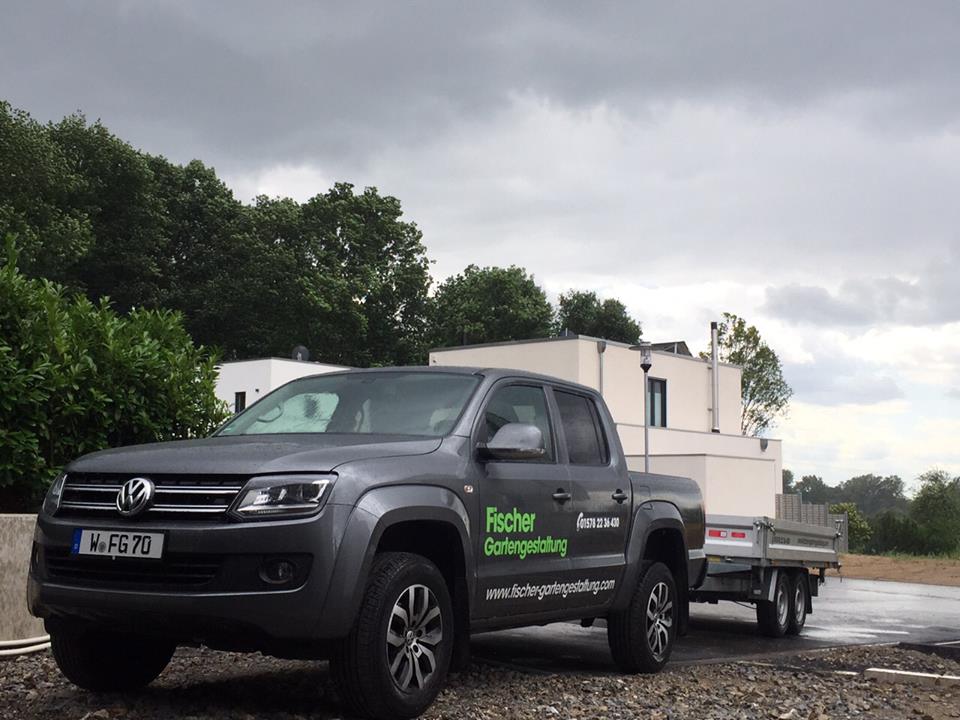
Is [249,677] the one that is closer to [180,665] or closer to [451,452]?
[180,665]

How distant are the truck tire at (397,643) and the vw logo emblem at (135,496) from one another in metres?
1.16

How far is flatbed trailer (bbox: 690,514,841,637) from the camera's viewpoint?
14.5m

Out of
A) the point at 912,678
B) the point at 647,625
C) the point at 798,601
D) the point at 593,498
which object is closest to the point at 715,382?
the point at 798,601

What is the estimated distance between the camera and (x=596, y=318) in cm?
7881

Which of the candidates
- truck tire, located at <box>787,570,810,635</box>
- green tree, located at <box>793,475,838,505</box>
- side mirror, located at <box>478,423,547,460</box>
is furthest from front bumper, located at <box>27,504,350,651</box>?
green tree, located at <box>793,475,838,505</box>

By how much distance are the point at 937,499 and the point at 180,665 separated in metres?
53.4

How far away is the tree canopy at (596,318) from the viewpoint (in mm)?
78438

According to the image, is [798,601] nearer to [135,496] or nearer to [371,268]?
[135,496]

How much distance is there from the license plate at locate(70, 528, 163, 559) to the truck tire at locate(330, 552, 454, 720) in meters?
1.01

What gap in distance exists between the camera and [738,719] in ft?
23.5

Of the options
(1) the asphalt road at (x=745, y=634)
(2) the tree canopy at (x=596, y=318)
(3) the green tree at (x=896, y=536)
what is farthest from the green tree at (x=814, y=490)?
(1) the asphalt road at (x=745, y=634)

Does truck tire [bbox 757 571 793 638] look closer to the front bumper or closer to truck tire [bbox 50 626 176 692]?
truck tire [bbox 50 626 176 692]

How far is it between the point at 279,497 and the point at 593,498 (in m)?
2.96

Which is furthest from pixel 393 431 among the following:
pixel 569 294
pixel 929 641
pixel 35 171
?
pixel 569 294
